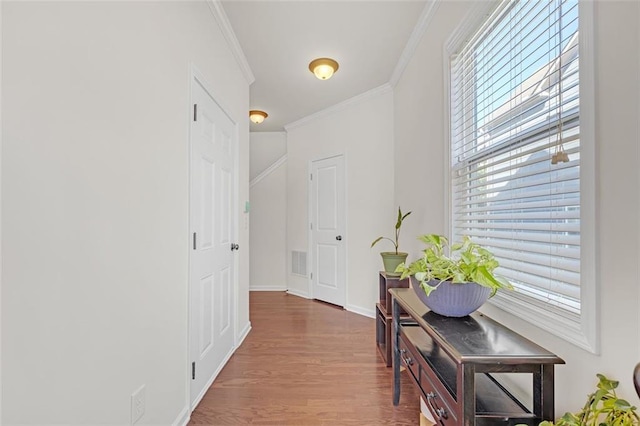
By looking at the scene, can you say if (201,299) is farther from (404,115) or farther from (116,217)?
(404,115)

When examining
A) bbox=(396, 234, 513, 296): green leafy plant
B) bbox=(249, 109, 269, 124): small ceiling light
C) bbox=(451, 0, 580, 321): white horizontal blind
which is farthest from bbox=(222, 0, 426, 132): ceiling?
bbox=(396, 234, 513, 296): green leafy plant

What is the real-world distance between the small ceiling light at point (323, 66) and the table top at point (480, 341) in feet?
7.73

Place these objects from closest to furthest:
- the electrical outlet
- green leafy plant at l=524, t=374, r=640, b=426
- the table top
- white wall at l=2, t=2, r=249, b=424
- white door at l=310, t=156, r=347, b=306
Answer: green leafy plant at l=524, t=374, r=640, b=426
white wall at l=2, t=2, r=249, b=424
the table top
the electrical outlet
white door at l=310, t=156, r=347, b=306

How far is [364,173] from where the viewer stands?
147 inches

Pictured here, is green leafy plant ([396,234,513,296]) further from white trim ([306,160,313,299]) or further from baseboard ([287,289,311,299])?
baseboard ([287,289,311,299])

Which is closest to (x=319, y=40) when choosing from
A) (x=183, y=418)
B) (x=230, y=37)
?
(x=230, y=37)

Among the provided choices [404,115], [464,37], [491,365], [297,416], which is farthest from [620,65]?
[404,115]

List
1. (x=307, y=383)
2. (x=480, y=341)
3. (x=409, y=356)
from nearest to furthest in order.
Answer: (x=480, y=341) < (x=409, y=356) < (x=307, y=383)

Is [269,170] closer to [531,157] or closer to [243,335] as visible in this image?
[243,335]

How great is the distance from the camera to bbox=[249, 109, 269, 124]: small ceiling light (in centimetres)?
415

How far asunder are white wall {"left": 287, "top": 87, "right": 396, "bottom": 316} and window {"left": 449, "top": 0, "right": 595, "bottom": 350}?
1777mm

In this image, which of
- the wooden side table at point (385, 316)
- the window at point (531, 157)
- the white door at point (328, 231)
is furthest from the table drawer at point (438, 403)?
the white door at point (328, 231)

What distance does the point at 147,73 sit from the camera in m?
1.36

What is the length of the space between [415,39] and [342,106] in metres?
1.52
